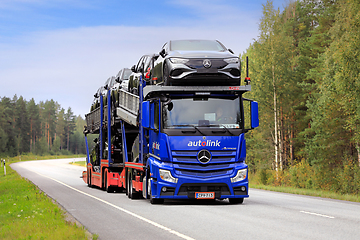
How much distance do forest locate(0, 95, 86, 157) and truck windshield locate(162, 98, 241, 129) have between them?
7739 cm

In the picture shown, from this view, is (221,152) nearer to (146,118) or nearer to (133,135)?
(146,118)

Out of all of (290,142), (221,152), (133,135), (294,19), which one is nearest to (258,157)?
(290,142)

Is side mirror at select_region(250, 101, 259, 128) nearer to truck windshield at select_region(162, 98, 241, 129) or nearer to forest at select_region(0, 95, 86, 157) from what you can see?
truck windshield at select_region(162, 98, 241, 129)

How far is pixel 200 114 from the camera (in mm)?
12852

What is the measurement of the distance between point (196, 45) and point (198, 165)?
152 inches

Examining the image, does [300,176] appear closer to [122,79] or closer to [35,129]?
[122,79]

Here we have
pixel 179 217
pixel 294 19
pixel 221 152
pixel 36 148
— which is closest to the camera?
pixel 179 217

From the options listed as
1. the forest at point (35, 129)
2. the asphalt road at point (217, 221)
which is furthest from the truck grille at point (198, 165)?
the forest at point (35, 129)

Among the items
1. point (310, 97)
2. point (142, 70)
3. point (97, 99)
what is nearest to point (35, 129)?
point (310, 97)

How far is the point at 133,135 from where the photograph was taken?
16938 millimetres

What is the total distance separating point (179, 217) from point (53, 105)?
15236 centimetres

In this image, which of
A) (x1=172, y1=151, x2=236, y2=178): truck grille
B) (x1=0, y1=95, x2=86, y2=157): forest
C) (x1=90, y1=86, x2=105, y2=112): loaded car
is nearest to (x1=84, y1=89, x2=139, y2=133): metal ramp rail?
(x1=90, y1=86, x2=105, y2=112): loaded car

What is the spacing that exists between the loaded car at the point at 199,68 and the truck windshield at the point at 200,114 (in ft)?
1.85

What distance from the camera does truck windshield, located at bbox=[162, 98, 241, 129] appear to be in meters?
12.8
